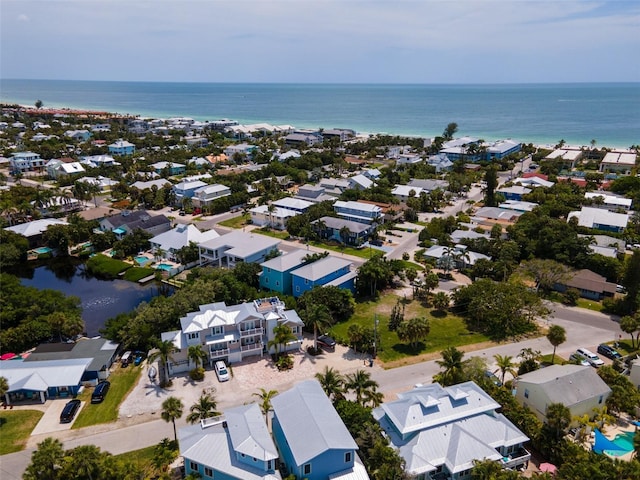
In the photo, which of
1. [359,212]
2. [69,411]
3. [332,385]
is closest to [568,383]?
[332,385]

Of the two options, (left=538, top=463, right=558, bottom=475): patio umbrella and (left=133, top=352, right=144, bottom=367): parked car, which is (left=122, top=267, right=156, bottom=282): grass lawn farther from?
(left=538, top=463, right=558, bottom=475): patio umbrella

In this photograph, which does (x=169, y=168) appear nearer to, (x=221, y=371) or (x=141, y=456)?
(x=221, y=371)

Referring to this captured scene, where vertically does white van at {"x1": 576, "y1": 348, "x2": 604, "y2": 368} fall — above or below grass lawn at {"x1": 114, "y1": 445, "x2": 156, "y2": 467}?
above

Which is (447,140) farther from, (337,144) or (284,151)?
(284,151)

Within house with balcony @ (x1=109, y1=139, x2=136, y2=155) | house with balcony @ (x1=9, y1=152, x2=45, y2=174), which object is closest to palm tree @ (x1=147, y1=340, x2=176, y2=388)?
house with balcony @ (x1=9, y1=152, x2=45, y2=174)

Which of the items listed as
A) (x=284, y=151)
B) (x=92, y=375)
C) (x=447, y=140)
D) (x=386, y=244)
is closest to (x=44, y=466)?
(x=92, y=375)

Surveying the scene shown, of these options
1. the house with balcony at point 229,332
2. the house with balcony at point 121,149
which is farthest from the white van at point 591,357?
the house with balcony at point 121,149
